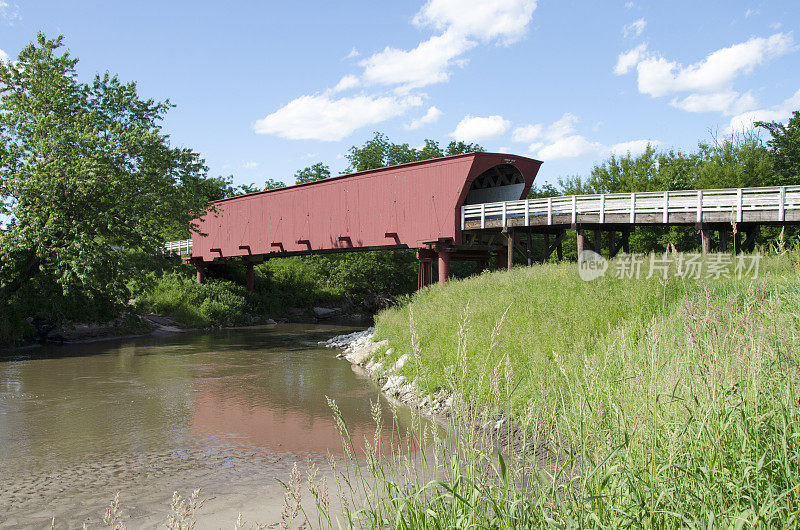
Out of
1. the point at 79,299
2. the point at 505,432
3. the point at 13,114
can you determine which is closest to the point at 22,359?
the point at 79,299

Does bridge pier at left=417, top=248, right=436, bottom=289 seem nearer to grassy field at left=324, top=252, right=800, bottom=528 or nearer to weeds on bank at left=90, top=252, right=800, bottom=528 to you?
grassy field at left=324, top=252, right=800, bottom=528

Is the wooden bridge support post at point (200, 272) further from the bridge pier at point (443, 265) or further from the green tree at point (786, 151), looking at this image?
the green tree at point (786, 151)

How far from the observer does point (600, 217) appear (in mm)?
18062

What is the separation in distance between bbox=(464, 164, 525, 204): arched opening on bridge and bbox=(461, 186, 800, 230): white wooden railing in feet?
7.49

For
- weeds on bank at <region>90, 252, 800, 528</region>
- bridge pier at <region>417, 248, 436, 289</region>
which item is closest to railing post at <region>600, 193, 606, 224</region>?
bridge pier at <region>417, 248, 436, 289</region>

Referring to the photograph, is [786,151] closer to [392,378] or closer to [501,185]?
[501,185]

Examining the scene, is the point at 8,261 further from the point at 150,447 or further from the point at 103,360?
the point at 150,447

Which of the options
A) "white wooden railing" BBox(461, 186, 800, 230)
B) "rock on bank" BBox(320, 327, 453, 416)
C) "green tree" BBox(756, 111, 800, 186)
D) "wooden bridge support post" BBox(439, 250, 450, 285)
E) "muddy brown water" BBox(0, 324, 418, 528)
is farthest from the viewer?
"green tree" BBox(756, 111, 800, 186)

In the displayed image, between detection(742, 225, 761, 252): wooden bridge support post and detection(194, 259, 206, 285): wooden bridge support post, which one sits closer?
detection(742, 225, 761, 252): wooden bridge support post

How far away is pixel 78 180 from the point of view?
16641 mm

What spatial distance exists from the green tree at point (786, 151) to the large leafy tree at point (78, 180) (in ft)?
105

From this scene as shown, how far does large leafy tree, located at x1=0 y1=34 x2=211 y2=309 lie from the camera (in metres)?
16.5

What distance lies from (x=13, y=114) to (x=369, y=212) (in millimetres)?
12426

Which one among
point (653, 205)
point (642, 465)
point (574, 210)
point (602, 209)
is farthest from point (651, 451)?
point (574, 210)
